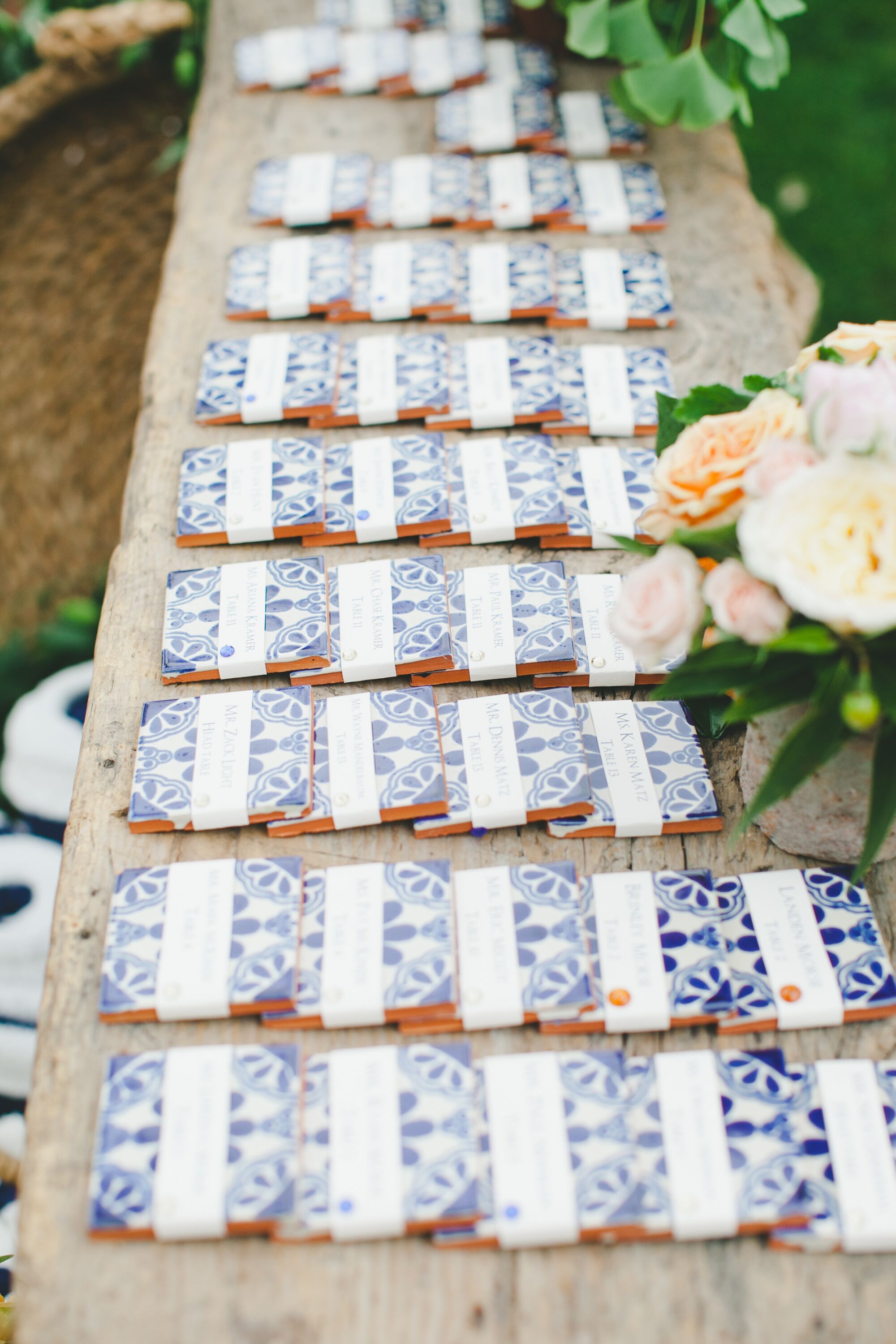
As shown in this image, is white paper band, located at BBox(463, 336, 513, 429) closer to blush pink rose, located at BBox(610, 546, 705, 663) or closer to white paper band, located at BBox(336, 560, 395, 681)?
white paper band, located at BBox(336, 560, 395, 681)

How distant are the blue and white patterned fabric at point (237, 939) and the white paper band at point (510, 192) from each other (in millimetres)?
1113

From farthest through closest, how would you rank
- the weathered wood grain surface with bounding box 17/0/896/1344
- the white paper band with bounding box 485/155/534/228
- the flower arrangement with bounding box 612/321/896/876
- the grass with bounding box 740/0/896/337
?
the grass with bounding box 740/0/896/337
the white paper band with bounding box 485/155/534/228
the weathered wood grain surface with bounding box 17/0/896/1344
the flower arrangement with bounding box 612/321/896/876

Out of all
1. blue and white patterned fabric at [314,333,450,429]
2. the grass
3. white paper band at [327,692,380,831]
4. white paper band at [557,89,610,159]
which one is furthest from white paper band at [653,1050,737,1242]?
the grass

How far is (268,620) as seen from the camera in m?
1.13

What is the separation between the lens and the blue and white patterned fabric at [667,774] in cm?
101

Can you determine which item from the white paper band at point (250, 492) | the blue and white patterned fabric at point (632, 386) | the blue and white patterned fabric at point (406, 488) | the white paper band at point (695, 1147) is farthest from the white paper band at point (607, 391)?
the white paper band at point (695, 1147)

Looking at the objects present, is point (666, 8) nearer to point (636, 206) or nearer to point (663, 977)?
point (636, 206)

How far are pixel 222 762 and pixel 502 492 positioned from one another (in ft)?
1.61

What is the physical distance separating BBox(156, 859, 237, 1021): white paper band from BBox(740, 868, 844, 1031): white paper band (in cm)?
50

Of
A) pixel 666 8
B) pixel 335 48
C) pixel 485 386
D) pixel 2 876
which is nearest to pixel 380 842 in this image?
pixel 485 386

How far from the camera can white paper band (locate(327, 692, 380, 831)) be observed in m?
1.00

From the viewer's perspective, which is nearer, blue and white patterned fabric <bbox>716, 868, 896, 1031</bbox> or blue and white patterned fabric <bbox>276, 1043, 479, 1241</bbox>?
blue and white patterned fabric <bbox>276, 1043, 479, 1241</bbox>

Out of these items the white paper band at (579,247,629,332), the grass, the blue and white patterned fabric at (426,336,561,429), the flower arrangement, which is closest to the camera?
the flower arrangement

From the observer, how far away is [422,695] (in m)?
1.08
